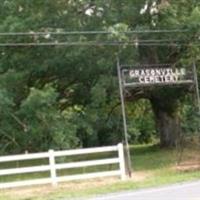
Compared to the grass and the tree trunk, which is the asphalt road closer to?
the grass

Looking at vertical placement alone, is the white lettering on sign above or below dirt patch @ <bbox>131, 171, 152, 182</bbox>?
above

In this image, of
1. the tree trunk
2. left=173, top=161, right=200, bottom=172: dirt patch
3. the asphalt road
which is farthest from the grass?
the tree trunk

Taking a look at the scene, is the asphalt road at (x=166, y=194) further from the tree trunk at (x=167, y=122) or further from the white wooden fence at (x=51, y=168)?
the tree trunk at (x=167, y=122)

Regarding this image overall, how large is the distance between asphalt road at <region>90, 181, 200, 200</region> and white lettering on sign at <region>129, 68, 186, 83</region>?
17.8 feet

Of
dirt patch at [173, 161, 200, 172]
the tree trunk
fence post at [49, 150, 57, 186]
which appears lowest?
dirt patch at [173, 161, 200, 172]

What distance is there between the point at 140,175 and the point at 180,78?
3.86m

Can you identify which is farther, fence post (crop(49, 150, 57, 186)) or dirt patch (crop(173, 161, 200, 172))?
dirt patch (crop(173, 161, 200, 172))

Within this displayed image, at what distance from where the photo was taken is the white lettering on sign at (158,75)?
21.1 meters

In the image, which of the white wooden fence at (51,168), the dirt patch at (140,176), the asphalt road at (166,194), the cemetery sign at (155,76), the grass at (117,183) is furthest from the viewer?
the cemetery sign at (155,76)

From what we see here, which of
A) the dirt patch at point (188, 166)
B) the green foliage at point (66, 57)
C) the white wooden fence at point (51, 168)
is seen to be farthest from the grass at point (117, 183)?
the green foliage at point (66, 57)

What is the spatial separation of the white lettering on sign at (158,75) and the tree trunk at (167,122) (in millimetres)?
7953

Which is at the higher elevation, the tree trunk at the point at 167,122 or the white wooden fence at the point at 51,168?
the tree trunk at the point at 167,122

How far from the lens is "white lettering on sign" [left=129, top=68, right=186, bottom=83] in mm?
21062

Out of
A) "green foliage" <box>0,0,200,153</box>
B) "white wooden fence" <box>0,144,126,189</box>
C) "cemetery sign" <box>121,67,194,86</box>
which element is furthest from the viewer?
"green foliage" <box>0,0,200,153</box>
